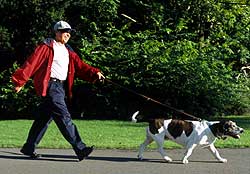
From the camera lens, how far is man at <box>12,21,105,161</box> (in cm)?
949

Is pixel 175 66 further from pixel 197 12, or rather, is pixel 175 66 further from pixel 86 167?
pixel 86 167

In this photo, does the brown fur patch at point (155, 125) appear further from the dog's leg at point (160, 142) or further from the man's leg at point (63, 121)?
the man's leg at point (63, 121)

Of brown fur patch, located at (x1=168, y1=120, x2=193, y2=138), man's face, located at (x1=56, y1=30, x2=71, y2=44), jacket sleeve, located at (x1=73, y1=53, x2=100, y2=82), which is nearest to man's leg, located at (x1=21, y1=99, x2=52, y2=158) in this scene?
jacket sleeve, located at (x1=73, y1=53, x2=100, y2=82)

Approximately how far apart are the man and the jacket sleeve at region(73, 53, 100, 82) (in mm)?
93

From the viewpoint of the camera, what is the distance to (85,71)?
10.1m

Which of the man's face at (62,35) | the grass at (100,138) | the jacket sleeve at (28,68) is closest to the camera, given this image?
the jacket sleeve at (28,68)

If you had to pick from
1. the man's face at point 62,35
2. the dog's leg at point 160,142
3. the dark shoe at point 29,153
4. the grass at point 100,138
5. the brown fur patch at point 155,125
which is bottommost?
the grass at point 100,138

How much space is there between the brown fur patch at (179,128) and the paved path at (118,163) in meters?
0.44

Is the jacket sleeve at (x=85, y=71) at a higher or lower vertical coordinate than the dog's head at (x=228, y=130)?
higher

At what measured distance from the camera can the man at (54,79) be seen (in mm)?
9492

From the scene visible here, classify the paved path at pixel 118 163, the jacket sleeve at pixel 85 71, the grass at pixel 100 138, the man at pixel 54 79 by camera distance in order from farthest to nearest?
the grass at pixel 100 138 → the jacket sleeve at pixel 85 71 → the man at pixel 54 79 → the paved path at pixel 118 163

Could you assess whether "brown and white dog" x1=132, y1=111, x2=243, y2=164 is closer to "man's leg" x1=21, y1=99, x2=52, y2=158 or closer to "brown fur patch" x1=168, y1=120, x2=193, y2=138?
"brown fur patch" x1=168, y1=120, x2=193, y2=138

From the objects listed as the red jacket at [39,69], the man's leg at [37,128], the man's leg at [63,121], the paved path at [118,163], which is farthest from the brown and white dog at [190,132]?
the red jacket at [39,69]

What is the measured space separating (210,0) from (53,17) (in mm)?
6356
